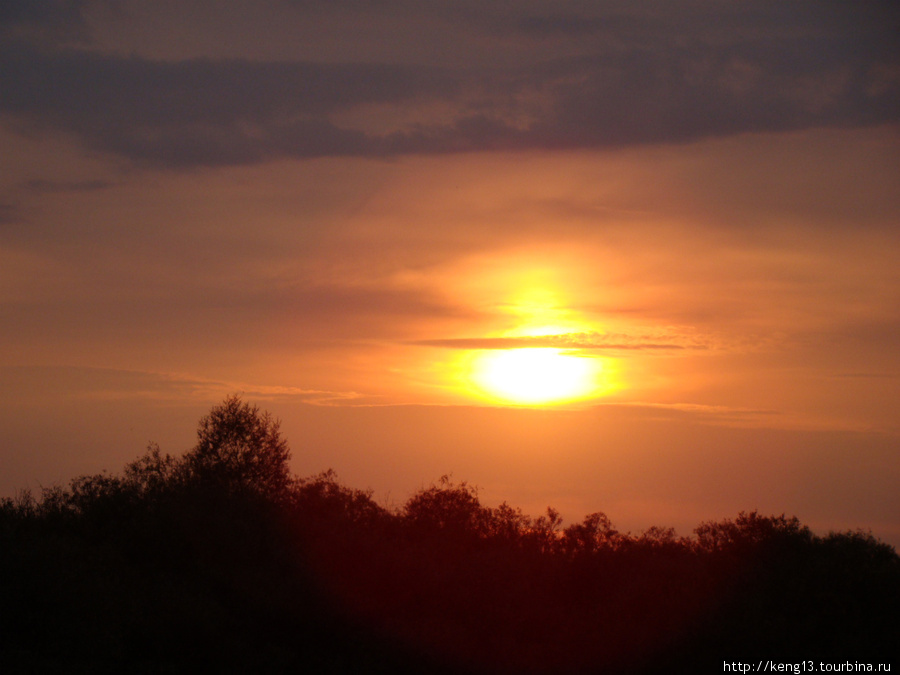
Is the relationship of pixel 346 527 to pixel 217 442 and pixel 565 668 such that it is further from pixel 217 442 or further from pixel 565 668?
pixel 217 442

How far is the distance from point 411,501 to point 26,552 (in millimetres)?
21121

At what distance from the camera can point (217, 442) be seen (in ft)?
173

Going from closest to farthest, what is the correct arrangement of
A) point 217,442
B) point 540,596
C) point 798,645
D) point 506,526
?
point 798,645
point 540,596
point 506,526
point 217,442

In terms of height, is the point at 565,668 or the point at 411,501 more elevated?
the point at 411,501

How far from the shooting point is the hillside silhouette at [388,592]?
2486 centimetres

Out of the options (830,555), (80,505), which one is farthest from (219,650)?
(830,555)

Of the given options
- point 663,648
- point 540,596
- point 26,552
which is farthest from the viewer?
point 540,596

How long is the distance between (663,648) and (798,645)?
15.0 feet

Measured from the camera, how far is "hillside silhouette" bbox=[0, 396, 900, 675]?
81.6 feet

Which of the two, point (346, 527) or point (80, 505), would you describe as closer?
point (80, 505)

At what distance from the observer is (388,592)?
3312cm

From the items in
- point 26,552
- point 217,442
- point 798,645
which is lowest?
point 798,645

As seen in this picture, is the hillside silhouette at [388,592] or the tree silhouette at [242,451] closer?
the hillside silhouette at [388,592]

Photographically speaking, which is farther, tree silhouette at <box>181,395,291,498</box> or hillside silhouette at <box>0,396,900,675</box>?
tree silhouette at <box>181,395,291,498</box>
